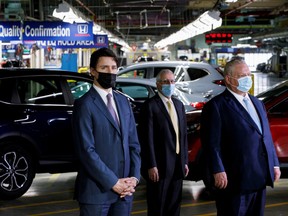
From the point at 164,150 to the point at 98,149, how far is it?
2.08 meters

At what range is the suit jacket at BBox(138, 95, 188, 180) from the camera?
20.5 feet

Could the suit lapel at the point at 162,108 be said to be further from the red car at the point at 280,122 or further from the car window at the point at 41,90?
the car window at the point at 41,90

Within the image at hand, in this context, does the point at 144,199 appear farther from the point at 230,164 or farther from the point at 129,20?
the point at 129,20

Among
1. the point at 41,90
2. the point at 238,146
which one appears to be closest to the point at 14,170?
the point at 41,90

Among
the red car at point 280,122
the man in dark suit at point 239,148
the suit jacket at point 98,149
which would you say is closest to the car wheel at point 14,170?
the red car at point 280,122

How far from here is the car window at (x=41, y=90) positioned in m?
8.72

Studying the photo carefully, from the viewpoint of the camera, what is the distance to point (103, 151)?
425cm

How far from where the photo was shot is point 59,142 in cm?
866

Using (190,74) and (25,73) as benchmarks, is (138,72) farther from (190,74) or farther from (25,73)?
(25,73)

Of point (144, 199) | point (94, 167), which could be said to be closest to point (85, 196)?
point (94, 167)

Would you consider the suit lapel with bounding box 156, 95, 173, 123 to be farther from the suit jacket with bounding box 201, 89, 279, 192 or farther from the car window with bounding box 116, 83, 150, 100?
the car window with bounding box 116, 83, 150, 100

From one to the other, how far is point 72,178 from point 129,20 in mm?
16647

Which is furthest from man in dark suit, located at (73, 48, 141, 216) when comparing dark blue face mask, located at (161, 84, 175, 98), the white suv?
the white suv

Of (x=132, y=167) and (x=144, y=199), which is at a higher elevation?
(x=132, y=167)
